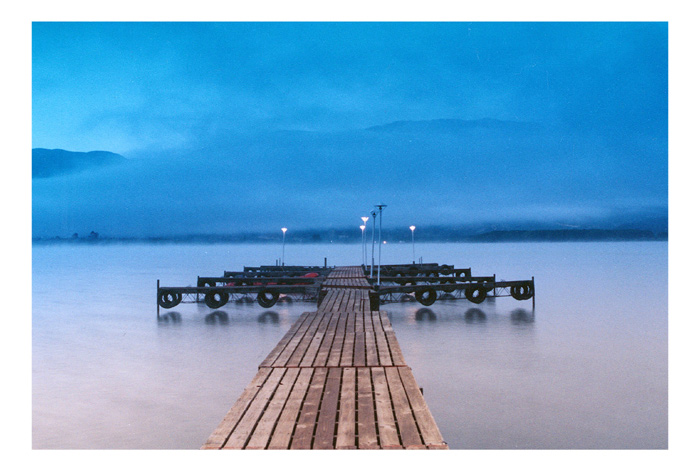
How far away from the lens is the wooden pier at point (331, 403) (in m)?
6.00

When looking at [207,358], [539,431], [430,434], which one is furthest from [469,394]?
[207,358]

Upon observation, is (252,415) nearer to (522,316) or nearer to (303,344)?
(303,344)

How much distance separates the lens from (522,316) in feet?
88.0

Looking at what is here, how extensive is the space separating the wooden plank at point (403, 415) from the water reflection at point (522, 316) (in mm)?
18336

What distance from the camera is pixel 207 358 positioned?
703 inches

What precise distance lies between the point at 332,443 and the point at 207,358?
12969mm

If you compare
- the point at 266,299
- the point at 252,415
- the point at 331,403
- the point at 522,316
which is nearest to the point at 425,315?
the point at 522,316

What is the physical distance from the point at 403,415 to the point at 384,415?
Result: 25cm

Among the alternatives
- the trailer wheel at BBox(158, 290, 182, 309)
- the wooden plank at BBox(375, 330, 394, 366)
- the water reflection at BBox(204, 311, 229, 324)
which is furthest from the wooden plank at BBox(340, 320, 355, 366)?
the trailer wheel at BBox(158, 290, 182, 309)

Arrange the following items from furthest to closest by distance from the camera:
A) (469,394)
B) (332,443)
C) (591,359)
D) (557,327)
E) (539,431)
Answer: (557,327) < (591,359) < (469,394) < (539,431) < (332,443)

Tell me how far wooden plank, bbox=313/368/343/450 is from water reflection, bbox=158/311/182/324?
62.6ft

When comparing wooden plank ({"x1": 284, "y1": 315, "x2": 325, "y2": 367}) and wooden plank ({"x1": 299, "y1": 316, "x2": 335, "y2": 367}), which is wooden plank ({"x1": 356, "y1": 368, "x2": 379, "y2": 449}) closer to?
wooden plank ({"x1": 299, "y1": 316, "x2": 335, "y2": 367})

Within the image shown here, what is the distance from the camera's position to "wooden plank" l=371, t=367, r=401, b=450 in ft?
19.4
